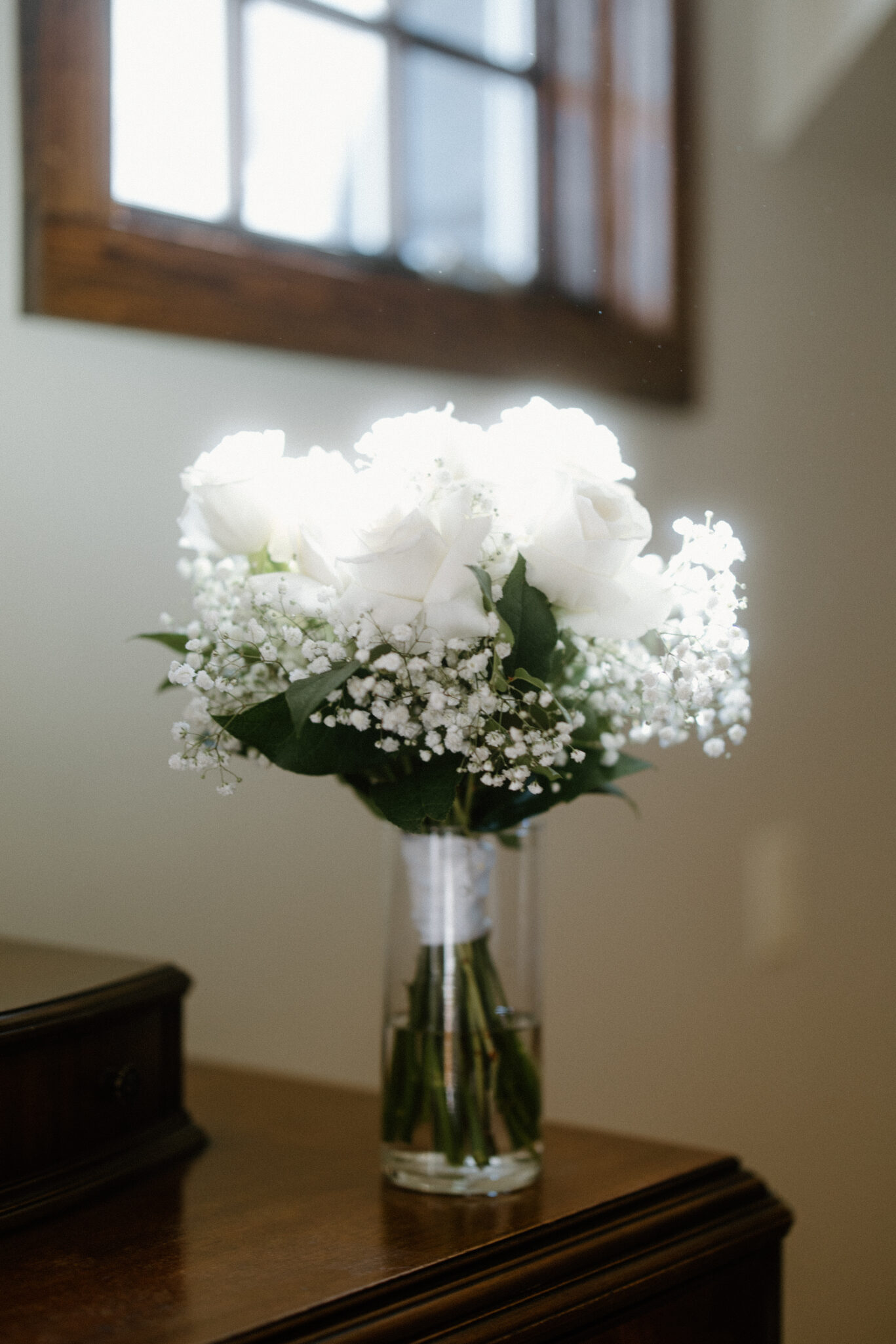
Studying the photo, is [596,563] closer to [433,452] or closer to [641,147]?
[433,452]

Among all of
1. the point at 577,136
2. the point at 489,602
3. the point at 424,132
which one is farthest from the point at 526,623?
the point at 577,136

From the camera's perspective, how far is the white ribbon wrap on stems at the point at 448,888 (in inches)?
35.7

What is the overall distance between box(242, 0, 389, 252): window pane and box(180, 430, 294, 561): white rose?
1.93ft

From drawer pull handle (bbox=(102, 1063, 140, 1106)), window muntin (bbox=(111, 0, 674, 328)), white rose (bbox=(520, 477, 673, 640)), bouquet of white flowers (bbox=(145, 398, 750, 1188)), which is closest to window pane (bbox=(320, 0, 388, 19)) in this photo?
window muntin (bbox=(111, 0, 674, 328))

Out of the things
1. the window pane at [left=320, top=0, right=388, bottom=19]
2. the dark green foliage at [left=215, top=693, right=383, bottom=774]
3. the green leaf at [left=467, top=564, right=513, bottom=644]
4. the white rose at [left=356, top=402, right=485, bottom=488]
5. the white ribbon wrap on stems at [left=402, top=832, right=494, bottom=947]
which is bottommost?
the white ribbon wrap on stems at [left=402, top=832, right=494, bottom=947]

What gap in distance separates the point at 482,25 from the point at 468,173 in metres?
0.19

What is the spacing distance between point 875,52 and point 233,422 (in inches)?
30.9

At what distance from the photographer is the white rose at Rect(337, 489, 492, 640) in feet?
2.57

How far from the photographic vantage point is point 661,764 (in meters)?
1.57

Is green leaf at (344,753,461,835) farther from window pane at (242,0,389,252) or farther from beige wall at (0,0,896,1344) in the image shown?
window pane at (242,0,389,252)

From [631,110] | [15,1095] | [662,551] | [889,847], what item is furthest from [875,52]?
[15,1095]

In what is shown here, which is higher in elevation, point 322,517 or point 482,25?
point 482,25

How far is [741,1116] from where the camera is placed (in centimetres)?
156

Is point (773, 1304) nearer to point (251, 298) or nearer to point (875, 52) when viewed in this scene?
point (251, 298)
